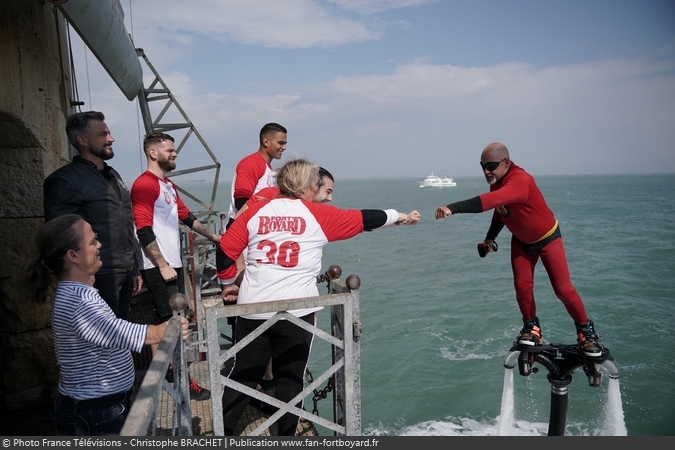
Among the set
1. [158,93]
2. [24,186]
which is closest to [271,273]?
[24,186]

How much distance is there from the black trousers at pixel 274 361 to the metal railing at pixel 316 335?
13 centimetres

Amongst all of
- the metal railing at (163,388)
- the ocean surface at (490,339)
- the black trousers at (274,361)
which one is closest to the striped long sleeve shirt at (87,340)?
the metal railing at (163,388)

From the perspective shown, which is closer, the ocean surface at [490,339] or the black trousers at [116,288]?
the black trousers at [116,288]

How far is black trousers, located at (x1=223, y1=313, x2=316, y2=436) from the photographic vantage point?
324 centimetres

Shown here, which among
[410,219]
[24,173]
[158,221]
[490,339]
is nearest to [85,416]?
[158,221]

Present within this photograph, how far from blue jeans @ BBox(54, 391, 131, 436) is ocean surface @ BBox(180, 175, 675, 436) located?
3.80 meters

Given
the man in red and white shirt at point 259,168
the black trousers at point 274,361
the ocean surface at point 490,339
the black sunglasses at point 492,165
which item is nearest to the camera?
the black trousers at point 274,361

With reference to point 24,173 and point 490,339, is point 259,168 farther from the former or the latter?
point 490,339

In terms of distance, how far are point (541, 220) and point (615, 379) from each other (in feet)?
5.66

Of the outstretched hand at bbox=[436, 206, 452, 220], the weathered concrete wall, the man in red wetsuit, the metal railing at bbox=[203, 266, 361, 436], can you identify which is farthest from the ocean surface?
the weathered concrete wall

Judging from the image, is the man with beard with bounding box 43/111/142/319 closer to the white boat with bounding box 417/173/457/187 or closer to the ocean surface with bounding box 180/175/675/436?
the ocean surface with bounding box 180/175/675/436

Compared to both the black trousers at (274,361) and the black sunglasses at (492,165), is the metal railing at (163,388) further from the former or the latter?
the black sunglasses at (492,165)

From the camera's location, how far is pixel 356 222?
10.7ft

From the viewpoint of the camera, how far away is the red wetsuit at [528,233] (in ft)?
13.2
